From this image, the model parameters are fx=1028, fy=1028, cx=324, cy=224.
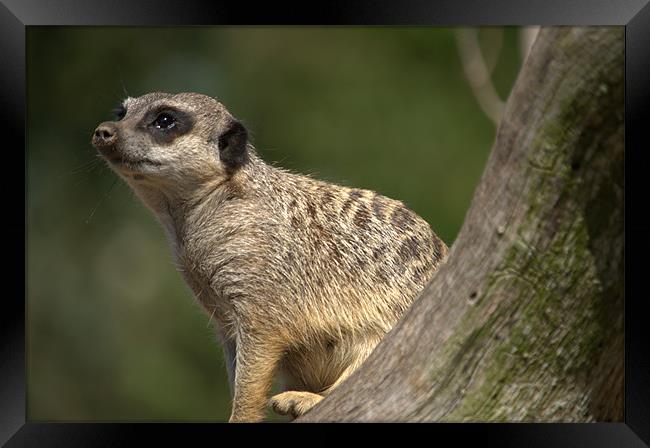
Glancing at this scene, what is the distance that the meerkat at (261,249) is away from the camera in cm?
618

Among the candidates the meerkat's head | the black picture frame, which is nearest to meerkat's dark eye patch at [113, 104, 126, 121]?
the meerkat's head

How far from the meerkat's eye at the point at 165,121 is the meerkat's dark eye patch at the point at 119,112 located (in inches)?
15.2

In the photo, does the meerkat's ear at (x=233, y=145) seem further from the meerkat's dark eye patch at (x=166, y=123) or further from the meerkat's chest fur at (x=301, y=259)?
the meerkat's dark eye patch at (x=166, y=123)

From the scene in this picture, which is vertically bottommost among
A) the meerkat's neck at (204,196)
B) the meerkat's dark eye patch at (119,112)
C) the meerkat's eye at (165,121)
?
the meerkat's neck at (204,196)

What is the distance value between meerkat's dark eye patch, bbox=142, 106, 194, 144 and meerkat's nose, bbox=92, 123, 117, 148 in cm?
22

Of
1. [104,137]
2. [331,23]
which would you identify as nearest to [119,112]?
[104,137]

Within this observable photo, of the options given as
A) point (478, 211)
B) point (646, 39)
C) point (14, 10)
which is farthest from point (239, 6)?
point (646, 39)

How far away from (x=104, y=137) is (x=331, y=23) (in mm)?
1858

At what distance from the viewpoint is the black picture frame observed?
15.1ft

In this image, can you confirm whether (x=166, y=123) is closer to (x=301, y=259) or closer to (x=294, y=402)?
(x=301, y=259)

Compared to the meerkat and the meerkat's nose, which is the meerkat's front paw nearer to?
the meerkat

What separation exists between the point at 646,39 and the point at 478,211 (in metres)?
1.13

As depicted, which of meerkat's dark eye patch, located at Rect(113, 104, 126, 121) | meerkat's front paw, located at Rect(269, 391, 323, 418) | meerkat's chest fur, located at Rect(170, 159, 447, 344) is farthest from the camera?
meerkat's dark eye patch, located at Rect(113, 104, 126, 121)

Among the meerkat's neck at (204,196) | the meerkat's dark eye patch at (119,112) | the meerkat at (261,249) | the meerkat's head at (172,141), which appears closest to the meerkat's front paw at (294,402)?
the meerkat at (261,249)
